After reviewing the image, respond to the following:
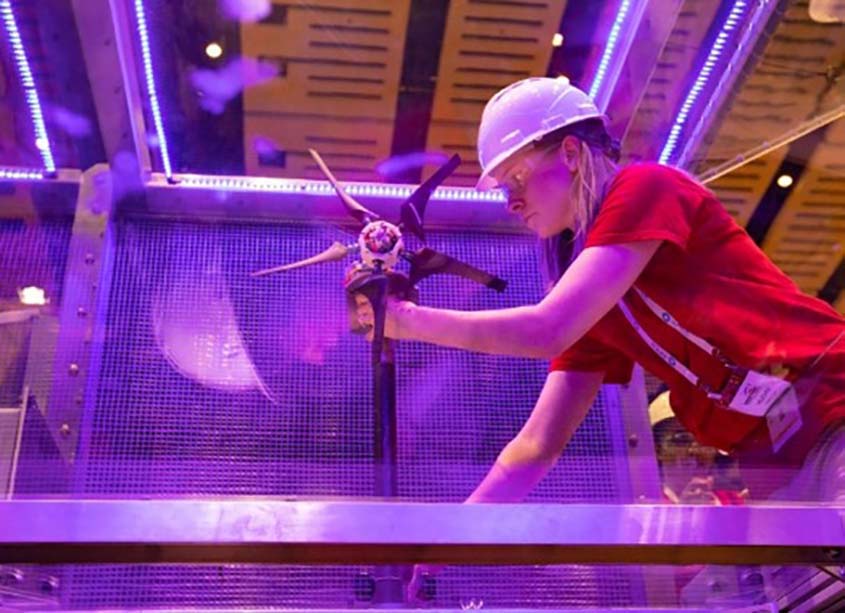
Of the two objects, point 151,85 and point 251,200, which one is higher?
point 151,85

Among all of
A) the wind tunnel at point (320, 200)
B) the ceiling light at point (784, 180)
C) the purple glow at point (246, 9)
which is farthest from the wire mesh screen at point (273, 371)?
the ceiling light at point (784, 180)

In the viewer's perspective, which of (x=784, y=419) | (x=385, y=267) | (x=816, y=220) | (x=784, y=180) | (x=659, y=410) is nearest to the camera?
(x=784, y=419)

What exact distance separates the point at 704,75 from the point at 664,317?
3.68 feet

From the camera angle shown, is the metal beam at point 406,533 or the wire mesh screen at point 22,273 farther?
the wire mesh screen at point 22,273

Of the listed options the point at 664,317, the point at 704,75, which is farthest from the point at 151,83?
the point at 664,317

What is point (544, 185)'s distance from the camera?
1.90 m

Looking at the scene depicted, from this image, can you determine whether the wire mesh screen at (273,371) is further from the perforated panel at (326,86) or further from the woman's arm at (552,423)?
the perforated panel at (326,86)

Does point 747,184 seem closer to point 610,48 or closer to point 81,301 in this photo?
point 610,48

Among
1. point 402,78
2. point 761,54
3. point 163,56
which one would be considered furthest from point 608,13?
point 163,56

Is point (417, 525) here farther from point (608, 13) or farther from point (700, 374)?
point (608, 13)

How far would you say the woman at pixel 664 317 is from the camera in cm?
158

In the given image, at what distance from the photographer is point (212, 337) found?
2.56m

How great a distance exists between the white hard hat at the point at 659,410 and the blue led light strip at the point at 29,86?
1705 millimetres

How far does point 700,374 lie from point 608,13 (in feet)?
4.01
